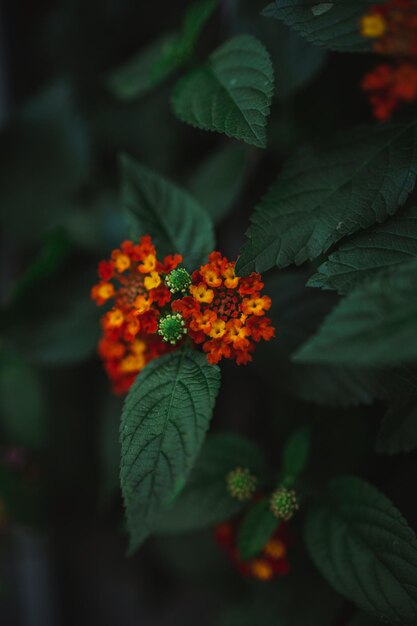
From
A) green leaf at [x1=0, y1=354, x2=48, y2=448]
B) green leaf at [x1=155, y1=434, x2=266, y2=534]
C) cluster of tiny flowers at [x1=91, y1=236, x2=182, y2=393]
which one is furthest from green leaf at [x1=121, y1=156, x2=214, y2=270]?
green leaf at [x1=0, y1=354, x2=48, y2=448]

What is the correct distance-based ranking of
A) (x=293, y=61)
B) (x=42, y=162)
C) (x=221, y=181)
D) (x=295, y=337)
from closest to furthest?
(x=295, y=337)
(x=293, y=61)
(x=221, y=181)
(x=42, y=162)

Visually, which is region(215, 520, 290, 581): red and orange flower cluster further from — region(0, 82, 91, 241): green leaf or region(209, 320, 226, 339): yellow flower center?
region(0, 82, 91, 241): green leaf

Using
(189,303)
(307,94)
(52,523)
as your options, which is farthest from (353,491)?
(52,523)

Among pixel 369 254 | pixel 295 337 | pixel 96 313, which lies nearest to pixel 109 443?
pixel 96 313

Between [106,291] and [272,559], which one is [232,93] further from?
[272,559]

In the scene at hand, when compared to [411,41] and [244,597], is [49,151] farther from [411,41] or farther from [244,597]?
[244,597]
